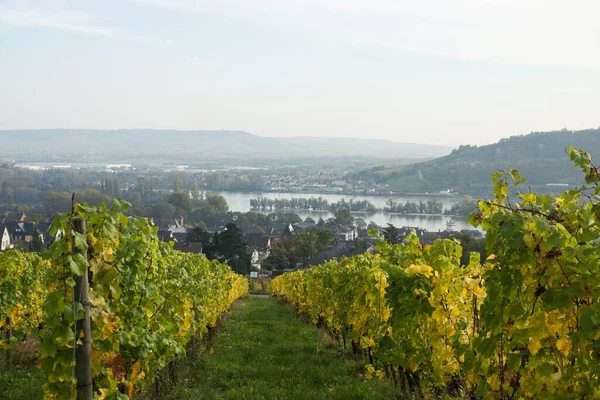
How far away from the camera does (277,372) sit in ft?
34.6

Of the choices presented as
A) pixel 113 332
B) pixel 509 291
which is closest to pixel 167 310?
pixel 113 332

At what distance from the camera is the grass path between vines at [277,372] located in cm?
870

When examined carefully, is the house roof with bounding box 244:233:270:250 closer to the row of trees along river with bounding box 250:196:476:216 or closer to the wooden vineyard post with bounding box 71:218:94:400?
the row of trees along river with bounding box 250:196:476:216

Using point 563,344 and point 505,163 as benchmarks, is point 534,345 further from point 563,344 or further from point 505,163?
point 505,163

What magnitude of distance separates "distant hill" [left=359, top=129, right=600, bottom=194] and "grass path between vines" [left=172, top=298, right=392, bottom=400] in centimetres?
9501

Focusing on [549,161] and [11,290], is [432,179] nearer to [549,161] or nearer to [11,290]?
A: [549,161]

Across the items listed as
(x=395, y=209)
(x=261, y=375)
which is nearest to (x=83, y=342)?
(x=261, y=375)

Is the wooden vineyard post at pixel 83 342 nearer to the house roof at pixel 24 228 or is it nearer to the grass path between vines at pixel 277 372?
the grass path between vines at pixel 277 372

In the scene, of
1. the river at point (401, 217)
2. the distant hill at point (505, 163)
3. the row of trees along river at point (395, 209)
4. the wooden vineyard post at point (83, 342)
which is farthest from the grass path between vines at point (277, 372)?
the distant hill at point (505, 163)

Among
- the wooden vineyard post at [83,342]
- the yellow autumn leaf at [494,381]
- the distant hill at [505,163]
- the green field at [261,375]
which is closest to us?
the wooden vineyard post at [83,342]

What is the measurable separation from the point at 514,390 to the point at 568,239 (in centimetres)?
188

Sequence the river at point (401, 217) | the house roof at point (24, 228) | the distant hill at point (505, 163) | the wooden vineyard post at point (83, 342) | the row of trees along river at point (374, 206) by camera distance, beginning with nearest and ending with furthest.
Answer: the wooden vineyard post at point (83, 342) → the house roof at point (24, 228) → the river at point (401, 217) → the distant hill at point (505, 163) → the row of trees along river at point (374, 206)

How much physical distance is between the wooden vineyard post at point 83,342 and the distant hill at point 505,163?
104 m

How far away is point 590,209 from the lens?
3326 mm
